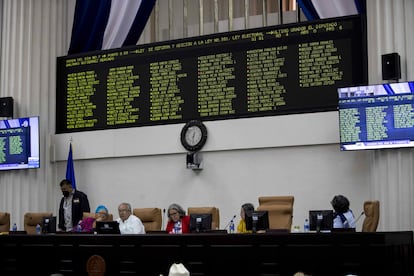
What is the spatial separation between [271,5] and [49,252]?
22.9 feet

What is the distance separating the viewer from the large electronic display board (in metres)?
10.4

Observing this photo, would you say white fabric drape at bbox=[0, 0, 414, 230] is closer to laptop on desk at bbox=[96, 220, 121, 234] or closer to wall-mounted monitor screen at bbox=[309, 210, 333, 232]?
laptop on desk at bbox=[96, 220, 121, 234]

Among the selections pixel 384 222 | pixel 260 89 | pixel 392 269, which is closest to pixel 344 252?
pixel 392 269

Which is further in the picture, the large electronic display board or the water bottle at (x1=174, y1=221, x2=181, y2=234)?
the large electronic display board

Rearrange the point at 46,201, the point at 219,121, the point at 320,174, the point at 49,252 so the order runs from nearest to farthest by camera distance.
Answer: the point at 49,252 → the point at 320,174 → the point at 219,121 → the point at 46,201

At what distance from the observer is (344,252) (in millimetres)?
7480

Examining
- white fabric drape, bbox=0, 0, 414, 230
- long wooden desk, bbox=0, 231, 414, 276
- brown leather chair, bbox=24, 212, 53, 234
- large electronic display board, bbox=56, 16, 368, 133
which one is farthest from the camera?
white fabric drape, bbox=0, 0, 414, 230

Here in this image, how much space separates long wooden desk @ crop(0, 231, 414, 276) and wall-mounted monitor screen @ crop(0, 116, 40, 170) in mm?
3083

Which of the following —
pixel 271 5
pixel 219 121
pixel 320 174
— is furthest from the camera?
pixel 271 5

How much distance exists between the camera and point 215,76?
11305mm

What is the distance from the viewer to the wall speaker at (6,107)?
12500 mm

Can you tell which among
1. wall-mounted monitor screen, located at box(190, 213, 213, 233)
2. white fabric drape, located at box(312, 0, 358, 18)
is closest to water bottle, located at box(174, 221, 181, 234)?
wall-mounted monitor screen, located at box(190, 213, 213, 233)

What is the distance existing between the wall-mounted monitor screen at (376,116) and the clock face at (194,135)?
243cm

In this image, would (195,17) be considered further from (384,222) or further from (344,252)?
(344,252)
